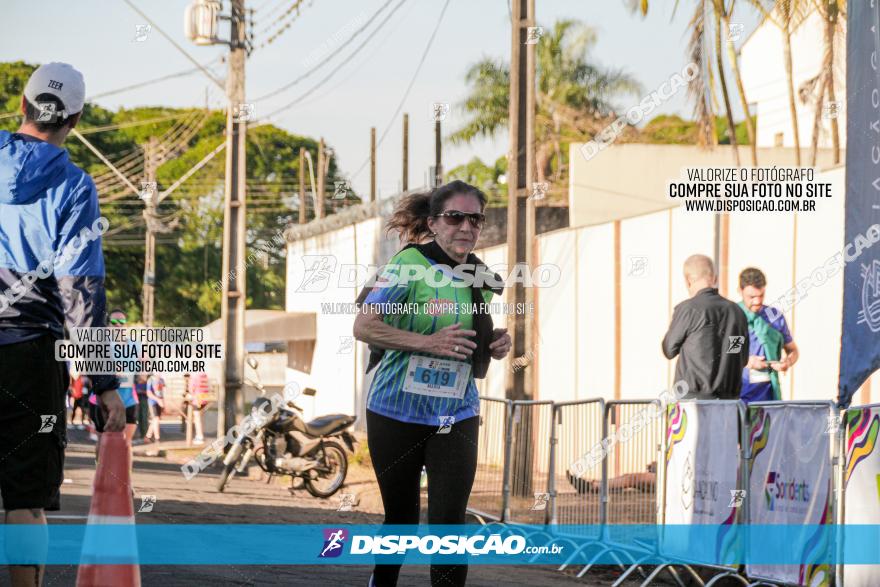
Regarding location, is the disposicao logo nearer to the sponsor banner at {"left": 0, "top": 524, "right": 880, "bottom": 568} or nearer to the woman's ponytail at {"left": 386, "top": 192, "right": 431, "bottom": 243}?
the sponsor banner at {"left": 0, "top": 524, "right": 880, "bottom": 568}

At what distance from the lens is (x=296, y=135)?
73750 millimetres

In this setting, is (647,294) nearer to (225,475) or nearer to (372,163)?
(225,475)

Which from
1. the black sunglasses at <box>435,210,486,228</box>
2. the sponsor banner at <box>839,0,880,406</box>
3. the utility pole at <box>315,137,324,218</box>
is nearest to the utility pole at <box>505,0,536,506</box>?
the sponsor banner at <box>839,0,880,406</box>

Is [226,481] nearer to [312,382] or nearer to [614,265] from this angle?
[614,265]

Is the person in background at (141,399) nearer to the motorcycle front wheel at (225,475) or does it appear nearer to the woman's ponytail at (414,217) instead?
the motorcycle front wheel at (225,475)

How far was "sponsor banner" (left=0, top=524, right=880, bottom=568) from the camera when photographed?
4.95m

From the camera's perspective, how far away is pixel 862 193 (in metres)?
7.13

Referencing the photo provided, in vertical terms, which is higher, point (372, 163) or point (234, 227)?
point (372, 163)

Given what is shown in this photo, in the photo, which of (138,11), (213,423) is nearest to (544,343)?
(138,11)

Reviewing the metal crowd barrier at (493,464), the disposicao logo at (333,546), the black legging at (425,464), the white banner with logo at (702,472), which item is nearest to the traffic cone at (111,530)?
the black legging at (425,464)

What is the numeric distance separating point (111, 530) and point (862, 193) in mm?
4220

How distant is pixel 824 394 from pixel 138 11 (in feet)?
31.8

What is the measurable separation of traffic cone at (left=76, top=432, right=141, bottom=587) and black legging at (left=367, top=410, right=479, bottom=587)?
3.69 feet

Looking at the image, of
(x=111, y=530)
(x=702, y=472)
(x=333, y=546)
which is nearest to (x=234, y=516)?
(x=333, y=546)
